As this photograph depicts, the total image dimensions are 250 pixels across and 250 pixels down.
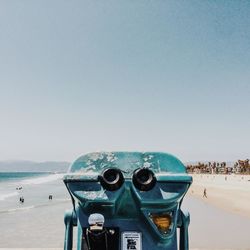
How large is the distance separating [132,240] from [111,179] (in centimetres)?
64

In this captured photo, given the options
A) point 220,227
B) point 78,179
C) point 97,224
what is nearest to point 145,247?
point 97,224

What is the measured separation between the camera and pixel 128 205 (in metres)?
3.85

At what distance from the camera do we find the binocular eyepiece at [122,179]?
3.74m

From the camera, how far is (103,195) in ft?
12.3

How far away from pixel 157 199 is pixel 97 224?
61 cm

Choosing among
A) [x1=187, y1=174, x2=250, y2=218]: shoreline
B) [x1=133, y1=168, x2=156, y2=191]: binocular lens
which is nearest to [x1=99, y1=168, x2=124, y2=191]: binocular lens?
[x1=133, y1=168, x2=156, y2=191]: binocular lens

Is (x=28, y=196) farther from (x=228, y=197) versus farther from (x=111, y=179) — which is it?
(x=111, y=179)

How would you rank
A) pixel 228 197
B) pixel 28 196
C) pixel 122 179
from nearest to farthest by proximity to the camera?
pixel 122 179 < pixel 228 197 < pixel 28 196

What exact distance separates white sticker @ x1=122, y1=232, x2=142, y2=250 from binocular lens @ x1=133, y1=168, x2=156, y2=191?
0.48m

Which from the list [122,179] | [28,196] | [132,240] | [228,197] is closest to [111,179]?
[122,179]

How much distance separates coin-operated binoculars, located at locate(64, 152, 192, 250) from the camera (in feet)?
12.3

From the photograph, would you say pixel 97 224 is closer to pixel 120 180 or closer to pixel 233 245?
pixel 120 180

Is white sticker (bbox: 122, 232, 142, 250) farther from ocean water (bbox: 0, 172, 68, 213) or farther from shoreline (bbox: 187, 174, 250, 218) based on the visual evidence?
ocean water (bbox: 0, 172, 68, 213)

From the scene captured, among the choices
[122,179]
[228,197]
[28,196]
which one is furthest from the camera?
[28,196]
